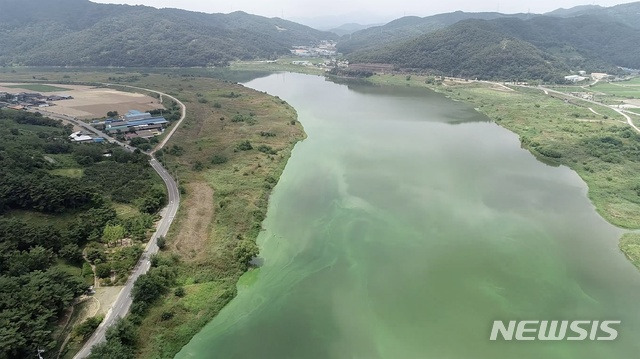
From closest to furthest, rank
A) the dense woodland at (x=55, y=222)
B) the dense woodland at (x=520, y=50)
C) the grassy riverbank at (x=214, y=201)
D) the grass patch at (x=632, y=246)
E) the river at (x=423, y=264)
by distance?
the dense woodland at (x=55, y=222), the river at (x=423, y=264), the grassy riverbank at (x=214, y=201), the grass patch at (x=632, y=246), the dense woodland at (x=520, y=50)

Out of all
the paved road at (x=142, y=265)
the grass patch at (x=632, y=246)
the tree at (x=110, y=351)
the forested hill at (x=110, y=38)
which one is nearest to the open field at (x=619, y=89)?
the grass patch at (x=632, y=246)

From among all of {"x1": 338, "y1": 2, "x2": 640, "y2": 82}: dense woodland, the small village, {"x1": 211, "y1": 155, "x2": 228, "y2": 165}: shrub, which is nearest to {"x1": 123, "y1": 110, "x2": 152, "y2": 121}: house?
the small village

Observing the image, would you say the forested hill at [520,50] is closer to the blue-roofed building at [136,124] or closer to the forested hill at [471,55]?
the forested hill at [471,55]

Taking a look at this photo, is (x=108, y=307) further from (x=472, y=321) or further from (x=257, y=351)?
(x=472, y=321)

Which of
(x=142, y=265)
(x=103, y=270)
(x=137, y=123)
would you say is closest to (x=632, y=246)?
(x=142, y=265)

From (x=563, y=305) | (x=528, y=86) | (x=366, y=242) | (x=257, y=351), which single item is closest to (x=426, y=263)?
(x=366, y=242)

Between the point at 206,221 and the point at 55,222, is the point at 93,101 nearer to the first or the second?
the point at 55,222
